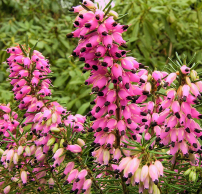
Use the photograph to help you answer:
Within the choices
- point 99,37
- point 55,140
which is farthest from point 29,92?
point 99,37

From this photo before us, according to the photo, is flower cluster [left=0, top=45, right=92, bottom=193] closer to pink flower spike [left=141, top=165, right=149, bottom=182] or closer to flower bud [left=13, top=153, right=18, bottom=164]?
flower bud [left=13, top=153, right=18, bottom=164]

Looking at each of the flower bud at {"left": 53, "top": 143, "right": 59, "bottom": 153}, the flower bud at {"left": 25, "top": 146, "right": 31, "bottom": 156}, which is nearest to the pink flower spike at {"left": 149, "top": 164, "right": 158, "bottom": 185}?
the flower bud at {"left": 53, "top": 143, "right": 59, "bottom": 153}

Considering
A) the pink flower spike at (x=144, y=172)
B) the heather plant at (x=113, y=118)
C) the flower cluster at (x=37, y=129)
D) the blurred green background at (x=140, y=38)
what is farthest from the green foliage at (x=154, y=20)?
the pink flower spike at (x=144, y=172)

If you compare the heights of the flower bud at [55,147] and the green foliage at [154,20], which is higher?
the flower bud at [55,147]

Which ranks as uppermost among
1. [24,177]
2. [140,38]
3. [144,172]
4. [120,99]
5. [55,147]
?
[120,99]

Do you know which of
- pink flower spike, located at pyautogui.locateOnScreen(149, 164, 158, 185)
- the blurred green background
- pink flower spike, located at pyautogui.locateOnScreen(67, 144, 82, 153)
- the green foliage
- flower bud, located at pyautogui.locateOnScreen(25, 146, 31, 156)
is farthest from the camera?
the green foliage

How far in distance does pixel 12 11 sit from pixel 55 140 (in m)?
8.19

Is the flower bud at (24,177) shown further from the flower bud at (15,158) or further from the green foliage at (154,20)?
the green foliage at (154,20)

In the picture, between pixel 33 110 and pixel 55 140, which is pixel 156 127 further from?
pixel 33 110

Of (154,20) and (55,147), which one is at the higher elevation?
(55,147)

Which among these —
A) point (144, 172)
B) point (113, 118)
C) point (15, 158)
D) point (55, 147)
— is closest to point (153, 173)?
point (144, 172)

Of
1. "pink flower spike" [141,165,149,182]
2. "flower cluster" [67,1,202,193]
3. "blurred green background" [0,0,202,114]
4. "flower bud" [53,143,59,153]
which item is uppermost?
"flower cluster" [67,1,202,193]

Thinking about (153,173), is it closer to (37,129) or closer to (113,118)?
(113,118)

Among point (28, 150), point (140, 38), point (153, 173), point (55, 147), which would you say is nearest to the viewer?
point (153, 173)
